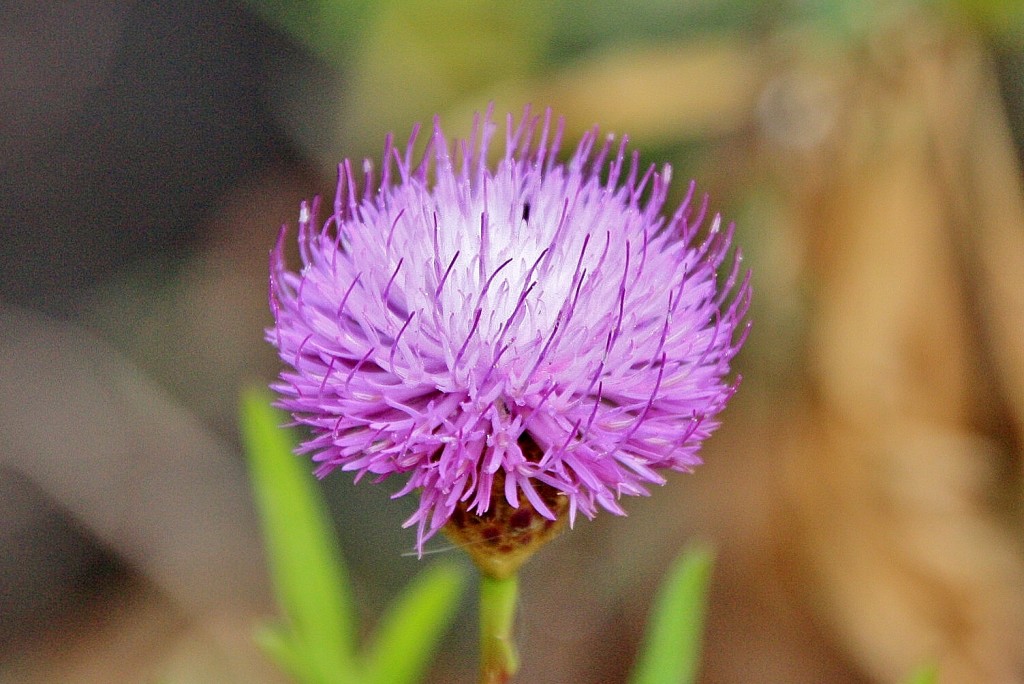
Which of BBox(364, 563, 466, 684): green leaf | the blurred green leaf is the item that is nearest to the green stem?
BBox(364, 563, 466, 684): green leaf

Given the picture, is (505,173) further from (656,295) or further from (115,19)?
(115,19)

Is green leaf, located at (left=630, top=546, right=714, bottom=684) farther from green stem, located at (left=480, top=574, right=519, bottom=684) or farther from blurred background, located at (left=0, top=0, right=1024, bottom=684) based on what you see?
blurred background, located at (left=0, top=0, right=1024, bottom=684)

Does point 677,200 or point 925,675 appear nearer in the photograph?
point 925,675

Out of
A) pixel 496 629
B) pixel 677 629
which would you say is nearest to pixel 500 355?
pixel 496 629

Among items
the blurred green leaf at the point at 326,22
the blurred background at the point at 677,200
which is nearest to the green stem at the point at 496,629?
the blurred background at the point at 677,200

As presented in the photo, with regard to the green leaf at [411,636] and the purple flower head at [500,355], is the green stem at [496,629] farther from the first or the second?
the green leaf at [411,636]

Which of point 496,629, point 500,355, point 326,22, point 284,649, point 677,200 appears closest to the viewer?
point 500,355

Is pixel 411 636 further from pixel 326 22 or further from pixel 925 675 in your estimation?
pixel 326 22
